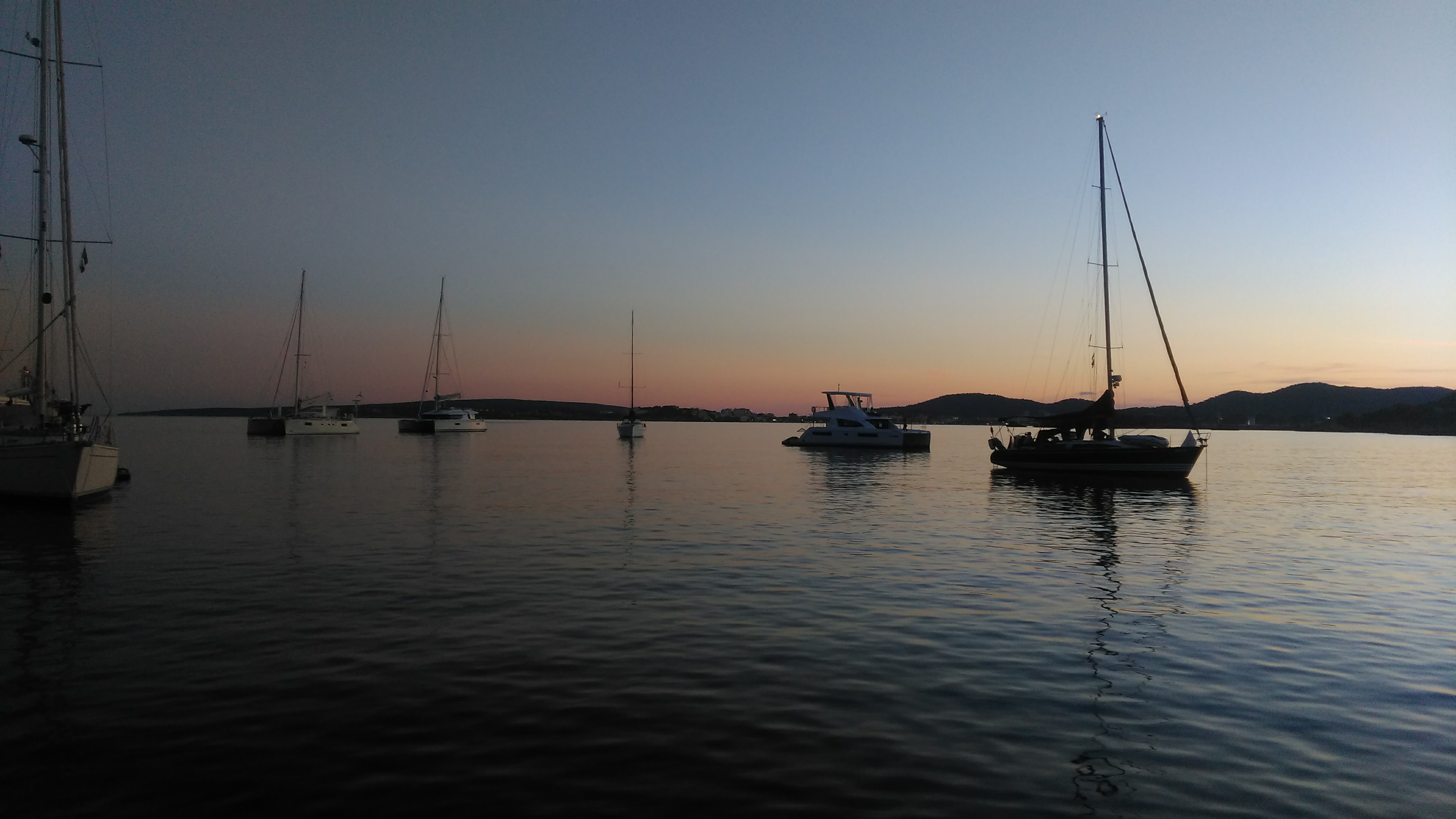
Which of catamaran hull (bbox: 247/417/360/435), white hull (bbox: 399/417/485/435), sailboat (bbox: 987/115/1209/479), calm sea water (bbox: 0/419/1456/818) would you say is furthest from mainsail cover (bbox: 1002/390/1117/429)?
white hull (bbox: 399/417/485/435)

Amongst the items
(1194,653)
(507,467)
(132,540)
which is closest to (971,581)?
(1194,653)

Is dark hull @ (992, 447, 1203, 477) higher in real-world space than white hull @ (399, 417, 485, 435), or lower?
lower

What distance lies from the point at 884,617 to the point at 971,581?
441cm

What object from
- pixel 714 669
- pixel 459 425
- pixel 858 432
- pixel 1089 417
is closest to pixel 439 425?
pixel 459 425

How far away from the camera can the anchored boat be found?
90250mm

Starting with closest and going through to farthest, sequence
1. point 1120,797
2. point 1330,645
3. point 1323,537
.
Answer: point 1120,797 < point 1330,645 < point 1323,537

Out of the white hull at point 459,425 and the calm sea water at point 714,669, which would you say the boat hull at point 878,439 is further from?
the calm sea water at point 714,669

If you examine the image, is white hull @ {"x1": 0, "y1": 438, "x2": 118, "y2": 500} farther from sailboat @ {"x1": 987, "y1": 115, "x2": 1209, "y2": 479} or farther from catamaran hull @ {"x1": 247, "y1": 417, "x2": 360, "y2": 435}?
catamaran hull @ {"x1": 247, "y1": 417, "x2": 360, "y2": 435}

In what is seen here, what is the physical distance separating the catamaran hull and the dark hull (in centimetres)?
8803

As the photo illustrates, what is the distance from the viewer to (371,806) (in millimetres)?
6492

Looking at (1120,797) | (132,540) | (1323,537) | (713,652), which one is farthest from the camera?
(1323,537)

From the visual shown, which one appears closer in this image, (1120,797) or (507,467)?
(1120,797)

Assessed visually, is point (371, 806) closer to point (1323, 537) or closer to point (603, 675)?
point (603, 675)

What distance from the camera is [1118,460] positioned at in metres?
47.6
